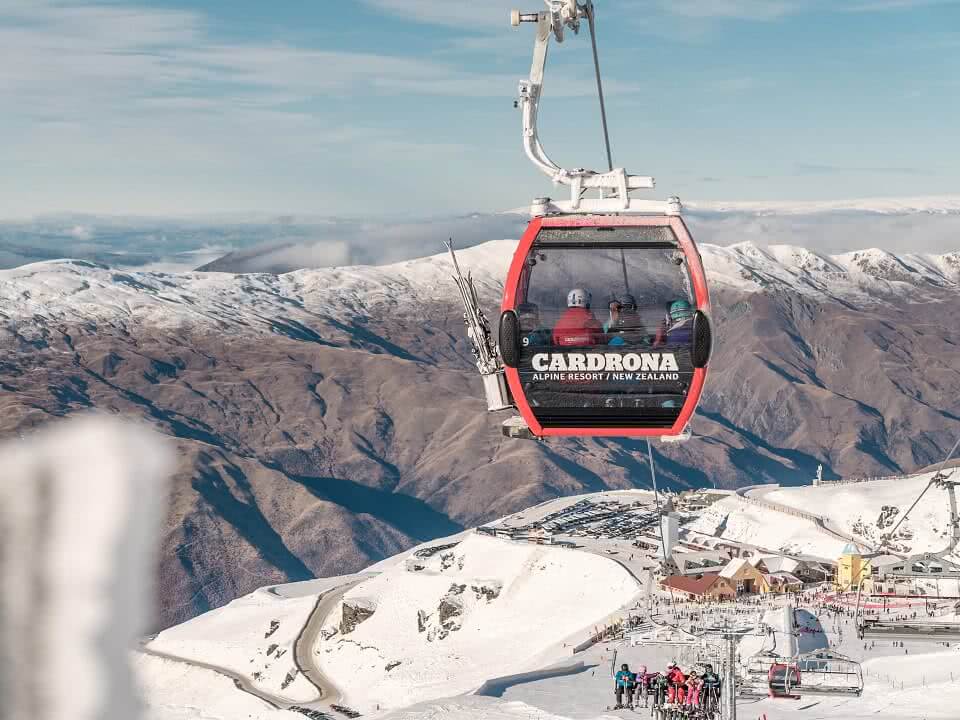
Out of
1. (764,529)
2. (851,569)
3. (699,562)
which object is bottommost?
(764,529)

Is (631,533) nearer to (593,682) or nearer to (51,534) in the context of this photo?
(593,682)

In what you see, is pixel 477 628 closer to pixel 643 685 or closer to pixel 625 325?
pixel 643 685

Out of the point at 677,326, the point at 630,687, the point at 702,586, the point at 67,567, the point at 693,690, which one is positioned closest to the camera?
the point at 67,567

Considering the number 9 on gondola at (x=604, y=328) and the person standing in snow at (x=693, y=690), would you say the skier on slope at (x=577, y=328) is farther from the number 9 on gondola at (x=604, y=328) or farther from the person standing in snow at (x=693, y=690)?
the person standing in snow at (x=693, y=690)

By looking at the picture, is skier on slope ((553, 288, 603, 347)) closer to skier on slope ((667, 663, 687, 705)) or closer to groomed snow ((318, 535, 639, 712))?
skier on slope ((667, 663, 687, 705))

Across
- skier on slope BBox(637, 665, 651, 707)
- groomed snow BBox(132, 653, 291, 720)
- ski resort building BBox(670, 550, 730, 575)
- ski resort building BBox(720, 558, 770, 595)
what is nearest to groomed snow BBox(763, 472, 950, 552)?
ski resort building BBox(670, 550, 730, 575)

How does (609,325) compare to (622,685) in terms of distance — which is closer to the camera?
(609,325)

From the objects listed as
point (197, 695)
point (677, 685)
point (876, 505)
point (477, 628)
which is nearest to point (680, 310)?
point (677, 685)
